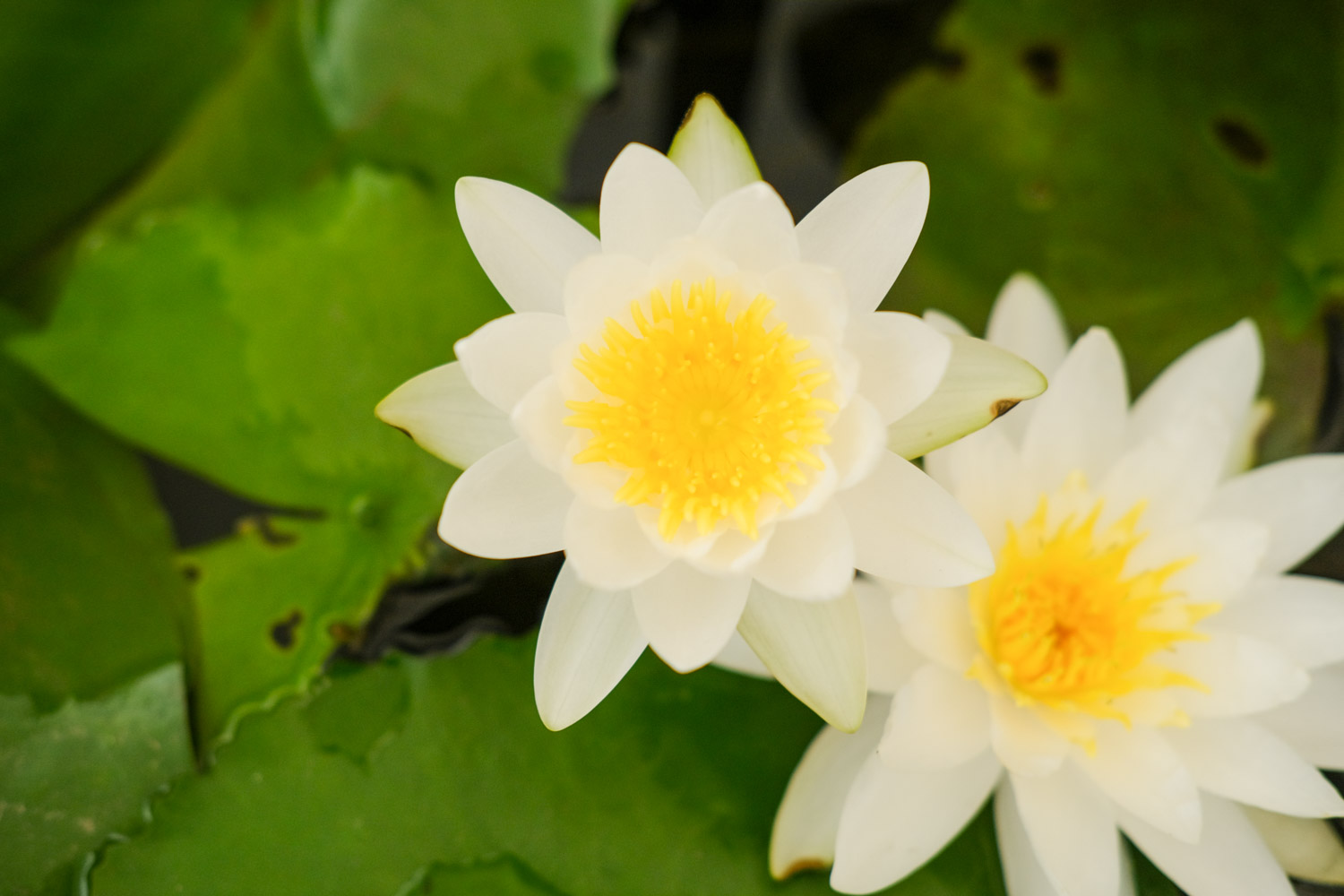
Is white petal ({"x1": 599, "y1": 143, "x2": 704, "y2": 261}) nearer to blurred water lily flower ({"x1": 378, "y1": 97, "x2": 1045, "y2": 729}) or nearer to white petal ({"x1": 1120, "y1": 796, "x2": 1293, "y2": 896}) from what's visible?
blurred water lily flower ({"x1": 378, "y1": 97, "x2": 1045, "y2": 729})

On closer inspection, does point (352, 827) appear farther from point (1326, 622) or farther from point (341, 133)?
point (1326, 622)

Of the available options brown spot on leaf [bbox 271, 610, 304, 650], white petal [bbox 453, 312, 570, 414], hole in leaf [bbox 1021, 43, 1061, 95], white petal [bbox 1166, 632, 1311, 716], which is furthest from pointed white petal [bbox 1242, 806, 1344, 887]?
Result: brown spot on leaf [bbox 271, 610, 304, 650]

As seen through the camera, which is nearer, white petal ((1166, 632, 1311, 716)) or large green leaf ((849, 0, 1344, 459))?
white petal ((1166, 632, 1311, 716))

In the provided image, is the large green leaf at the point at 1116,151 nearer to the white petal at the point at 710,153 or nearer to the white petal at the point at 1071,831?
the white petal at the point at 710,153

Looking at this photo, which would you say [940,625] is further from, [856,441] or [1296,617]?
[1296,617]

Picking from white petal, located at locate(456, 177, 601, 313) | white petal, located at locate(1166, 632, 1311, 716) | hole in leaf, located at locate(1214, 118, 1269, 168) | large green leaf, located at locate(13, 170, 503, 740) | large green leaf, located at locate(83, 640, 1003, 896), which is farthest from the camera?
hole in leaf, located at locate(1214, 118, 1269, 168)

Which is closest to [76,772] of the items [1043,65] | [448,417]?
[448,417]
